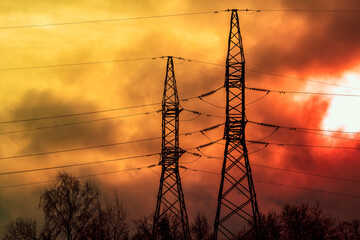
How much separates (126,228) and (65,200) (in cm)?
1147

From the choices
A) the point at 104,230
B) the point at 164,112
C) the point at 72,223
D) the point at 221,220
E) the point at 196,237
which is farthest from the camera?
the point at 196,237

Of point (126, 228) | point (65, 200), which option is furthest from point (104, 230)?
point (65, 200)

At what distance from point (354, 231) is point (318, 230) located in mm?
20844

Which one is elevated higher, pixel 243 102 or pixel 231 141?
pixel 243 102

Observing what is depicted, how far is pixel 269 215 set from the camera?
94188mm

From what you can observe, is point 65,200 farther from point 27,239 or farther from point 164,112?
point 164,112

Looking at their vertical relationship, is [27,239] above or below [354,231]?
below

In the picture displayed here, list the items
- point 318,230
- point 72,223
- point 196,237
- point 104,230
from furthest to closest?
point 196,237 → point 318,230 → point 104,230 → point 72,223

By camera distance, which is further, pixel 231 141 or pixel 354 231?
pixel 354 231

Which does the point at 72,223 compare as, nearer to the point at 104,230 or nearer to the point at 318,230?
the point at 104,230

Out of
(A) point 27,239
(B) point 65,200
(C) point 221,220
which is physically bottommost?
(C) point 221,220

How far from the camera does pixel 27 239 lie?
65.9m

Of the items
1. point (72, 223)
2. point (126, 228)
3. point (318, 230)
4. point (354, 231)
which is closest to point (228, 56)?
point (72, 223)

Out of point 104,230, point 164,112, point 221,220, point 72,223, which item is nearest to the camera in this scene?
point 221,220
